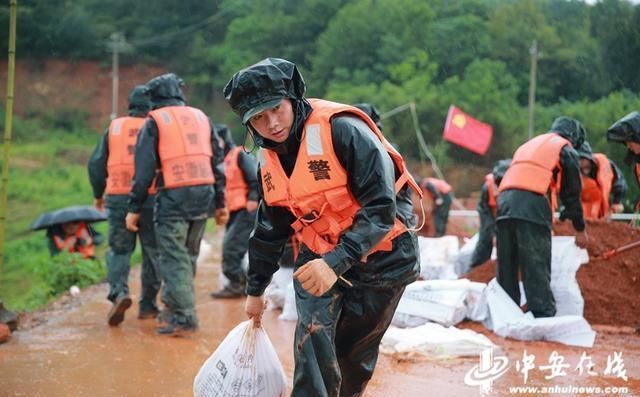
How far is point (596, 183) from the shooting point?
30.4 ft

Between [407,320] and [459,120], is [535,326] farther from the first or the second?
[459,120]

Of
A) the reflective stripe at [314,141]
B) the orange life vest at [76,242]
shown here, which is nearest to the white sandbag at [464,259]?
the orange life vest at [76,242]

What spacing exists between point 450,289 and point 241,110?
13.4 feet

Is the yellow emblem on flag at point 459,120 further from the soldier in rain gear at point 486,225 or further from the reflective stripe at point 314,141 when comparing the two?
the reflective stripe at point 314,141

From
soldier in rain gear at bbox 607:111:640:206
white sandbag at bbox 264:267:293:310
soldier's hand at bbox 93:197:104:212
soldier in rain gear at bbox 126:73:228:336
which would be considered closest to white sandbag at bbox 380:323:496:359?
soldier in rain gear at bbox 126:73:228:336

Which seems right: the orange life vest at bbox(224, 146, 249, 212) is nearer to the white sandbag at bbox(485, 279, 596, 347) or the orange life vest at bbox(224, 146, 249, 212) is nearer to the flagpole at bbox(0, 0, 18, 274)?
the flagpole at bbox(0, 0, 18, 274)

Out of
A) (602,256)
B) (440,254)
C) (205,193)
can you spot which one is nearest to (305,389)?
(205,193)

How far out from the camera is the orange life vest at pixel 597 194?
9.28m

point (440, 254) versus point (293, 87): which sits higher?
point (293, 87)

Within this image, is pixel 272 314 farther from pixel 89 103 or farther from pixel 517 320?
pixel 89 103

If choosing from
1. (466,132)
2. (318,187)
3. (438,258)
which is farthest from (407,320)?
(466,132)

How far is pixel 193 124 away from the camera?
6938mm

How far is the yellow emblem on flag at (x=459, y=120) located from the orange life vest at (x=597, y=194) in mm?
12030

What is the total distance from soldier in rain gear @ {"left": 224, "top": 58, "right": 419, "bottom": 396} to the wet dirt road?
1.62 m
